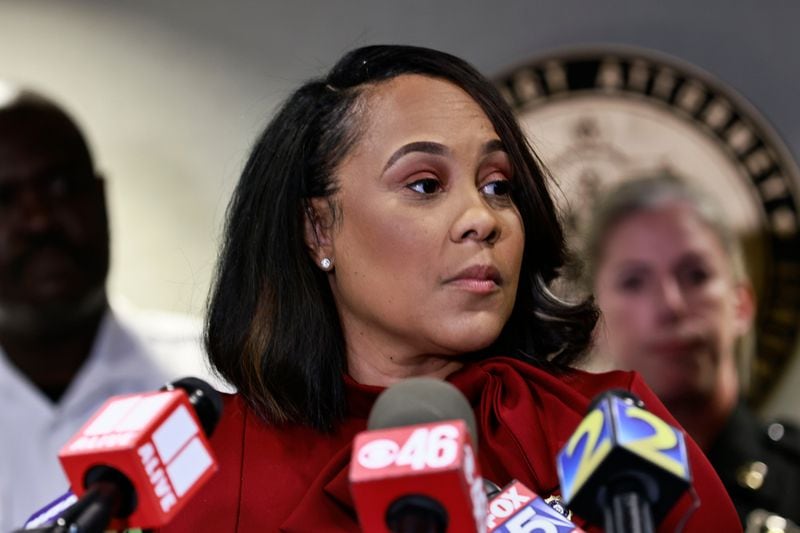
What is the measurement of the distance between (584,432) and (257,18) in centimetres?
274

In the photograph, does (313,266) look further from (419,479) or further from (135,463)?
(419,479)

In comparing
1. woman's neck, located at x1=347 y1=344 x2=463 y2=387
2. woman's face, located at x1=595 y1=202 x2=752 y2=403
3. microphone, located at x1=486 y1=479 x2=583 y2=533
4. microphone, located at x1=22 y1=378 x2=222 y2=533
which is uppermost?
microphone, located at x1=22 y1=378 x2=222 y2=533

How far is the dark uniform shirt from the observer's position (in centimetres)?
256

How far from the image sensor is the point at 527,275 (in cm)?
193

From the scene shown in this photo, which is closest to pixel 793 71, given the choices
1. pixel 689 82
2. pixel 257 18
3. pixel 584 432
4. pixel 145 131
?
pixel 689 82

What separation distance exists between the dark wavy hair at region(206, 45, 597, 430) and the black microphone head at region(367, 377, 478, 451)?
0.57 metres

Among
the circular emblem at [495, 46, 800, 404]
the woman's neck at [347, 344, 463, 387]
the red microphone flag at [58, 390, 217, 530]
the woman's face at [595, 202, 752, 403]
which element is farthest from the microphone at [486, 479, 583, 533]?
the circular emblem at [495, 46, 800, 404]

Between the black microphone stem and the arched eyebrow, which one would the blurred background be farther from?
the black microphone stem

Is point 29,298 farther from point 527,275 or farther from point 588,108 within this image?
point 527,275

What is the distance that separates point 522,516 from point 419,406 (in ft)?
0.65

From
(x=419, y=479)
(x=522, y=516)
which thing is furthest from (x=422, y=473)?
(x=522, y=516)

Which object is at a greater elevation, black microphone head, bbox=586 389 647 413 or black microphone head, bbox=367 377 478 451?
black microphone head, bbox=586 389 647 413

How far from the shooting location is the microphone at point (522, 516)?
4.32ft

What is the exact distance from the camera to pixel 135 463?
4.00 feet
